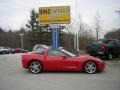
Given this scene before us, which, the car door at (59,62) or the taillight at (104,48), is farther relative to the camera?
the taillight at (104,48)

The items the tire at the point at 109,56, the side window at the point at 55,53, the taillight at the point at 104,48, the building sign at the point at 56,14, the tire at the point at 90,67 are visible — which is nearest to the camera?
the tire at the point at 90,67

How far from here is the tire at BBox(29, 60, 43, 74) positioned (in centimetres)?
1487

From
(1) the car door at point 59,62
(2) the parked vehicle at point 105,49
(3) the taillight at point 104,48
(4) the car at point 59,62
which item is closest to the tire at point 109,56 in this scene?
(2) the parked vehicle at point 105,49

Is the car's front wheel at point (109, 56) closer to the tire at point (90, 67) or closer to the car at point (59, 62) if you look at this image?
the car at point (59, 62)

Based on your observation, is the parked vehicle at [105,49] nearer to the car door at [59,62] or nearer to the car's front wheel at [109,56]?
the car's front wheel at [109,56]

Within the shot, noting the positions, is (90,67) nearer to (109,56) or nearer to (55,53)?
(55,53)

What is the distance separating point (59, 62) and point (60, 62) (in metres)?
0.05

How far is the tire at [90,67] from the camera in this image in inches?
572

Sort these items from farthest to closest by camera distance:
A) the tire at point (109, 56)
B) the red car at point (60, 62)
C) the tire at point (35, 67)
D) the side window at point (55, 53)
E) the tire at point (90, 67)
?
1. the tire at point (109, 56)
2. the side window at point (55, 53)
3. the tire at point (35, 67)
4. the red car at point (60, 62)
5. the tire at point (90, 67)

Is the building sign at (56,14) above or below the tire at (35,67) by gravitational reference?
above

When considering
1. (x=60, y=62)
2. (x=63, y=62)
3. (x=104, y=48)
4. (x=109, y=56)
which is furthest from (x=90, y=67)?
(x=109, y=56)

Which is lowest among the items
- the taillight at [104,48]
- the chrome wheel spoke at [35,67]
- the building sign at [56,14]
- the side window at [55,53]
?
the chrome wheel spoke at [35,67]

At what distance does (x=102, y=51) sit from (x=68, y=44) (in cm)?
5840

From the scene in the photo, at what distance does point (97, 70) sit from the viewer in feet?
48.4
